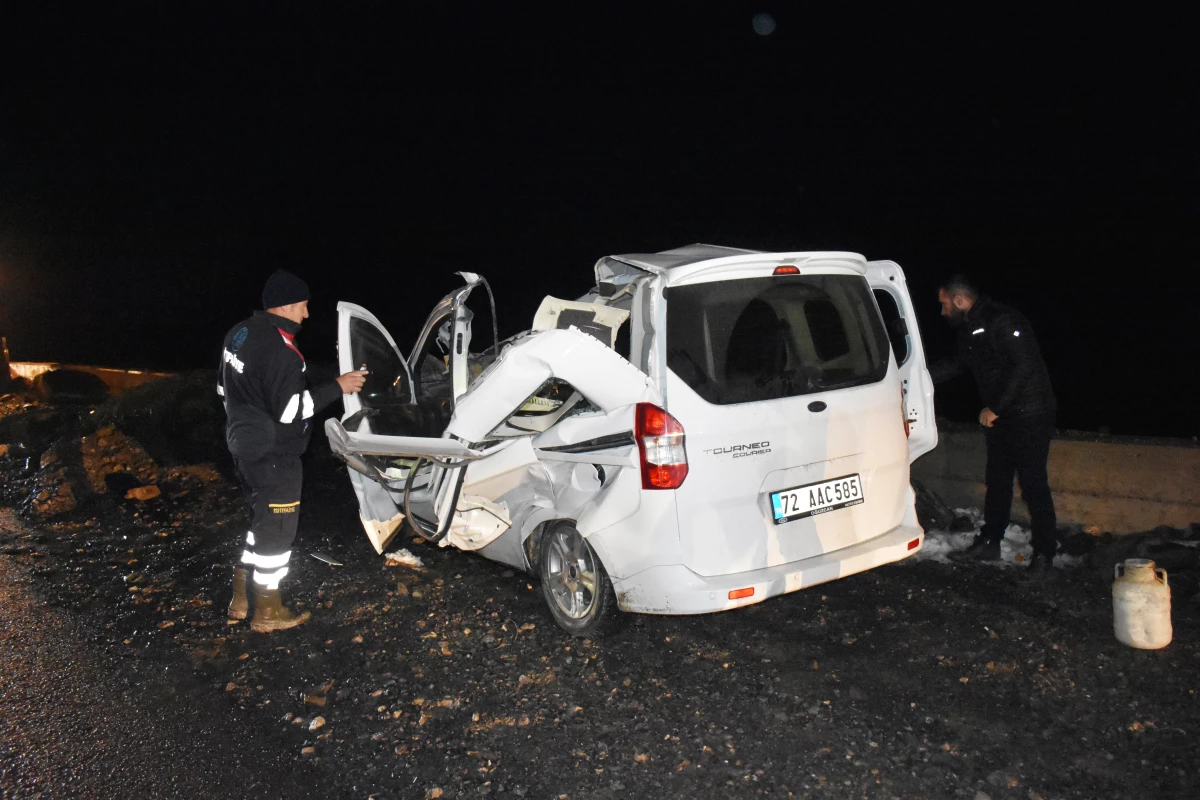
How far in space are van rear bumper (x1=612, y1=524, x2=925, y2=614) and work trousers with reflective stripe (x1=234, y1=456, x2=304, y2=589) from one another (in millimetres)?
1879

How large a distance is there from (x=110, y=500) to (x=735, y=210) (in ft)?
111

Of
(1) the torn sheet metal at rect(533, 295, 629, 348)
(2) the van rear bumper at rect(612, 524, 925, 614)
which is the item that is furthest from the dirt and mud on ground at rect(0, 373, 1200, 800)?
(1) the torn sheet metal at rect(533, 295, 629, 348)

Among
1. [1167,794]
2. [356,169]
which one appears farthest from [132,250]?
[1167,794]

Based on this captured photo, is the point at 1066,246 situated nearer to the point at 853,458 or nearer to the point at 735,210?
the point at 735,210

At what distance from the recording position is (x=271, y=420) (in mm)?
4441

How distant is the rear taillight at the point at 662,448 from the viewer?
136 inches

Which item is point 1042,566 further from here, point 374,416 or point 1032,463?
point 374,416

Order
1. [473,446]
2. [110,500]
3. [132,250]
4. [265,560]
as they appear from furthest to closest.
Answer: [132,250], [110,500], [265,560], [473,446]

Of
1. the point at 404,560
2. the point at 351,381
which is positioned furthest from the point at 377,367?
the point at 404,560

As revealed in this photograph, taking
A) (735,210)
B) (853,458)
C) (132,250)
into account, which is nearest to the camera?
(853,458)

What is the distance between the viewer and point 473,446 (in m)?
4.16

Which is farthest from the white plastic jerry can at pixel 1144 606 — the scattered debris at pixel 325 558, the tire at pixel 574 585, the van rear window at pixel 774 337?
the scattered debris at pixel 325 558

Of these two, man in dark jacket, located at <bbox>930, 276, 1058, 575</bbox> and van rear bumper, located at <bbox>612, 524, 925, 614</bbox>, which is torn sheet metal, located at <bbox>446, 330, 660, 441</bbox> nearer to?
van rear bumper, located at <bbox>612, 524, 925, 614</bbox>

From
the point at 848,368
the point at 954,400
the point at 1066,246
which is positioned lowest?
the point at 954,400
